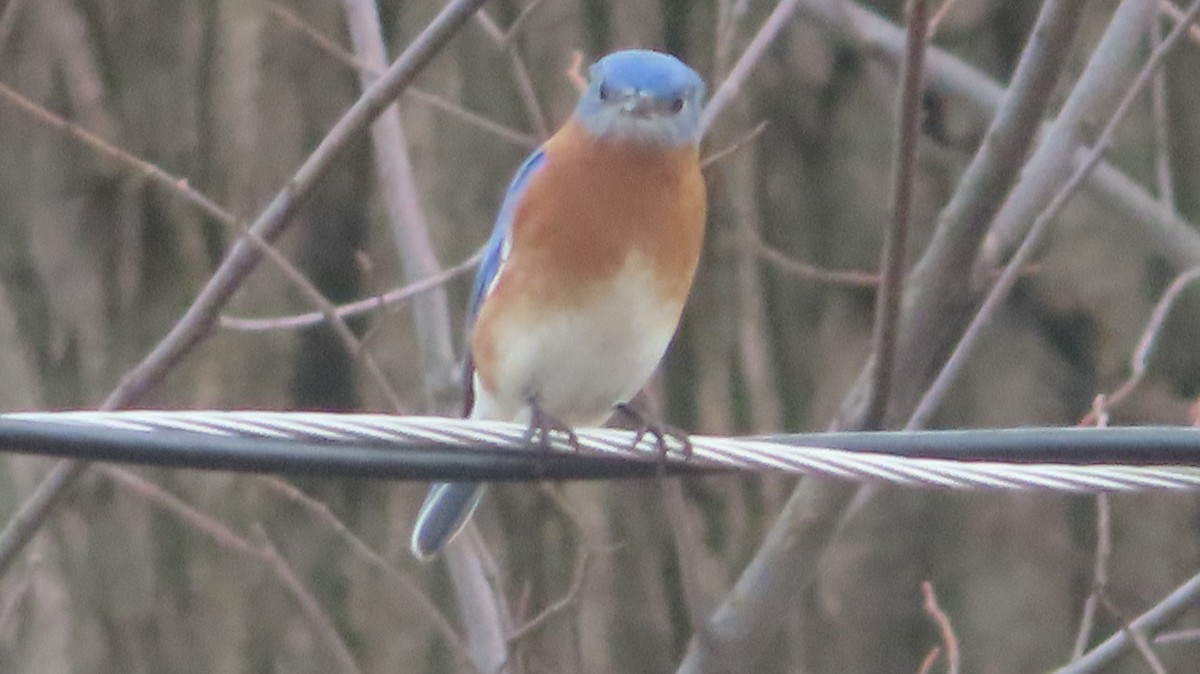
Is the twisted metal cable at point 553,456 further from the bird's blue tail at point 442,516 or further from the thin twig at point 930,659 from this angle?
the thin twig at point 930,659

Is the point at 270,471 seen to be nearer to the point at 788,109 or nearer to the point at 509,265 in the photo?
the point at 509,265

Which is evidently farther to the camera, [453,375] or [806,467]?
[453,375]

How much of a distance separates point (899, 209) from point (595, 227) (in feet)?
2.17

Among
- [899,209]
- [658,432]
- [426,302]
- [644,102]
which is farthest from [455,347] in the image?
[899,209]

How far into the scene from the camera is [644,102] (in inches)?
132

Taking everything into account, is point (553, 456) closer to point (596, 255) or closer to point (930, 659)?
point (596, 255)

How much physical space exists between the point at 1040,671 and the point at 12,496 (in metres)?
2.54

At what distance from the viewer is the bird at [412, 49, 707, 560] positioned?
328 cm

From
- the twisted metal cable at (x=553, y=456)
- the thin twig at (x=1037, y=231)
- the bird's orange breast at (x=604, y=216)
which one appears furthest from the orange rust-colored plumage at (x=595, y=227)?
the twisted metal cable at (x=553, y=456)

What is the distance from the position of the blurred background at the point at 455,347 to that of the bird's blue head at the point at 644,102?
0.88 meters

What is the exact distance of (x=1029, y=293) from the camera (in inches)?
181

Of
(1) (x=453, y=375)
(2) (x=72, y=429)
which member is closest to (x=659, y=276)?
(1) (x=453, y=375)

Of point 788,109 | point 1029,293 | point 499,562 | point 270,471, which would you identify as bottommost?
point 270,471

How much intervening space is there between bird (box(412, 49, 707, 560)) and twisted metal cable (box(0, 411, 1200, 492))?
1093 mm
